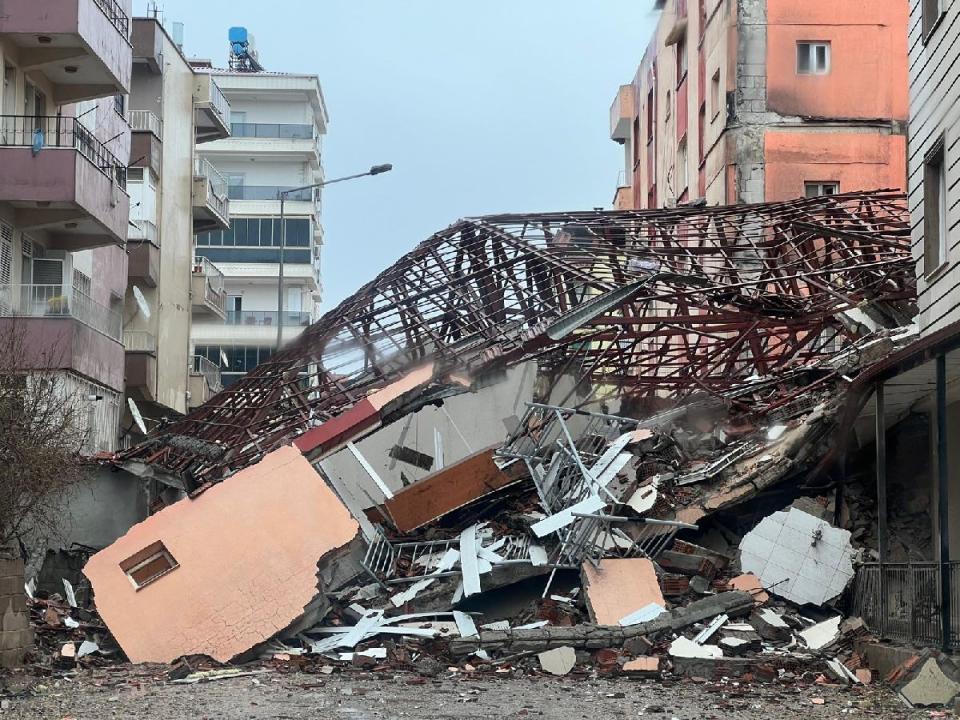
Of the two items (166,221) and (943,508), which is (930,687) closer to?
(943,508)

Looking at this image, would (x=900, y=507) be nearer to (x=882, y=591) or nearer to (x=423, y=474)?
(x=882, y=591)

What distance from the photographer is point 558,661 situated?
1784 cm

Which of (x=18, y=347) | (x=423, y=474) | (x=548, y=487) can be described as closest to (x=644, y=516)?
(x=548, y=487)

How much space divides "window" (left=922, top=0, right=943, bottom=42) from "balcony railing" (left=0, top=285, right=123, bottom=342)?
1507 centimetres

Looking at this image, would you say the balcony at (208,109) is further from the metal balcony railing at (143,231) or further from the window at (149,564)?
the window at (149,564)

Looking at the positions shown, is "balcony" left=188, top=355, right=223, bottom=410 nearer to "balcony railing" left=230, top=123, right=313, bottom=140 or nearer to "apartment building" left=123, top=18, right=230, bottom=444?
"apartment building" left=123, top=18, right=230, bottom=444

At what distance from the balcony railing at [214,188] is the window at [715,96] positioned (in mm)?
14564

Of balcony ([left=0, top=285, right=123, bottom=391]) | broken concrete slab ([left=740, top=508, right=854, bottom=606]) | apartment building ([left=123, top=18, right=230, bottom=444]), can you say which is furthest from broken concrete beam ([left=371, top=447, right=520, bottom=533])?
apartment building ([left=123, top=18, right=230, bottom=444])

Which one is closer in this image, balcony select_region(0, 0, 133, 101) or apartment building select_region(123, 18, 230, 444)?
balcony select_region(0, 0, 133, 101)

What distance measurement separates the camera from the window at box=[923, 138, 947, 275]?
54.3 ft

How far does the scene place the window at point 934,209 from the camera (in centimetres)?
1655

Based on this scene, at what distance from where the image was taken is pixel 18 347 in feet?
69.5

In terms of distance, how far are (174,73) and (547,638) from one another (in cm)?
2722

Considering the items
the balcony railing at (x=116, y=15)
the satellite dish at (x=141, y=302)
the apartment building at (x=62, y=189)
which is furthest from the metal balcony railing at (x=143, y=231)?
the balcony railing at (x=116, y=15)
